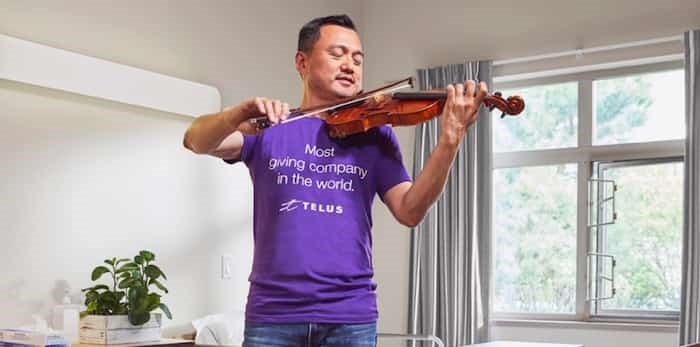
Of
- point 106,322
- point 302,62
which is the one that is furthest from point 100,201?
point 302,62

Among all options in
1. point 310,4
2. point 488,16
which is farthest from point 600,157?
point 310,4

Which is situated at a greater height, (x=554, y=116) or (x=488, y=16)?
(x=488, y=16)

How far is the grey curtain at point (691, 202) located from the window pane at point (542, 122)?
63cm

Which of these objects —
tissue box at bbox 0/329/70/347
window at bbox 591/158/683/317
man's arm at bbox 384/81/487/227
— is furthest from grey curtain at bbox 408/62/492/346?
man's arm at bbox 384/81/487/227

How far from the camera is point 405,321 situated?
15.4ft

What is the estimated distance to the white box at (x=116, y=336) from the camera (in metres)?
3.13

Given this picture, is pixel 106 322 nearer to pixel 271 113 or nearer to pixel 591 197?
pixel 271 113

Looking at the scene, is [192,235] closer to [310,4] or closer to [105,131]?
[105,131]

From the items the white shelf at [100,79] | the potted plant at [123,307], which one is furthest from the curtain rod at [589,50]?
the potted plant at [123,307]

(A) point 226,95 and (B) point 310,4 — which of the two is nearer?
(A) point 226,95

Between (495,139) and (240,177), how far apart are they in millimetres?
Answer: 1356

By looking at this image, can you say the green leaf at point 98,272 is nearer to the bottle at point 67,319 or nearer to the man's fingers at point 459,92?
the bottle at point 67,319

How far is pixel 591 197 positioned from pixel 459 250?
681mm

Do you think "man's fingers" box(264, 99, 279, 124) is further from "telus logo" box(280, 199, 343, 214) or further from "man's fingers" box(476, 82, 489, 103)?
"man's fingers" box(476, 82, 489, 103)
